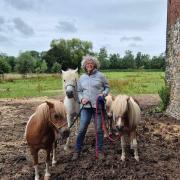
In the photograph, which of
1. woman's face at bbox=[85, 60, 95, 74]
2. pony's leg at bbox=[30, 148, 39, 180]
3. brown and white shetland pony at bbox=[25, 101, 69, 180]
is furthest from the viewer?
woman's face at bbox=[85, 60, 95, 74]

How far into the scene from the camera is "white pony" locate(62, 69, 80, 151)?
7.88m

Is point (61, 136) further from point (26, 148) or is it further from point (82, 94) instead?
point (26, 148)

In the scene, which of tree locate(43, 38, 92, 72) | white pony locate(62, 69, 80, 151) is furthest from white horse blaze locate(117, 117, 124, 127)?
tree locate(43, 38, 92, 72)

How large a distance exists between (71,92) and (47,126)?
168 centimetres

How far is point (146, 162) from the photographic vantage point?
290 inches

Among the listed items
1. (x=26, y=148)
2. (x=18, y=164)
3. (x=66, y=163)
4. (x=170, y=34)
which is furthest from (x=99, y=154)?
(x=170, y=34)

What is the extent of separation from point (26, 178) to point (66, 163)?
101 cm

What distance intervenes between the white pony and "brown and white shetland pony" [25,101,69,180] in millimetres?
1582

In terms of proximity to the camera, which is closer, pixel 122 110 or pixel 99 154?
pixel 122 110

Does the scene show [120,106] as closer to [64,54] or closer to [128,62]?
[64,54]

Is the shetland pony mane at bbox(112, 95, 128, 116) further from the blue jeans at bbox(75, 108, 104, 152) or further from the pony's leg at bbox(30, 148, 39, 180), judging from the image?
the pony's leg at bbox(30, 148, 39, 180)

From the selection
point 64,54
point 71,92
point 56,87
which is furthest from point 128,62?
point 71,92

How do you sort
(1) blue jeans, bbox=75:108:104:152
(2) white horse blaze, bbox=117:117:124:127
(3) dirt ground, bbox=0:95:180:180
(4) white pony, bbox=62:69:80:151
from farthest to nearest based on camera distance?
(4) white pony, bbox=62:69:80:151, (1) blue jeans, bbox=75:108:104:152, (2) white horse blaze, bbox=117:117:124:127, (3) dirt ground, bbox=0:95:180:180

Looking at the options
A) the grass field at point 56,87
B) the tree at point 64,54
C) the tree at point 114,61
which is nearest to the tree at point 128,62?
the tree at point 114,61
